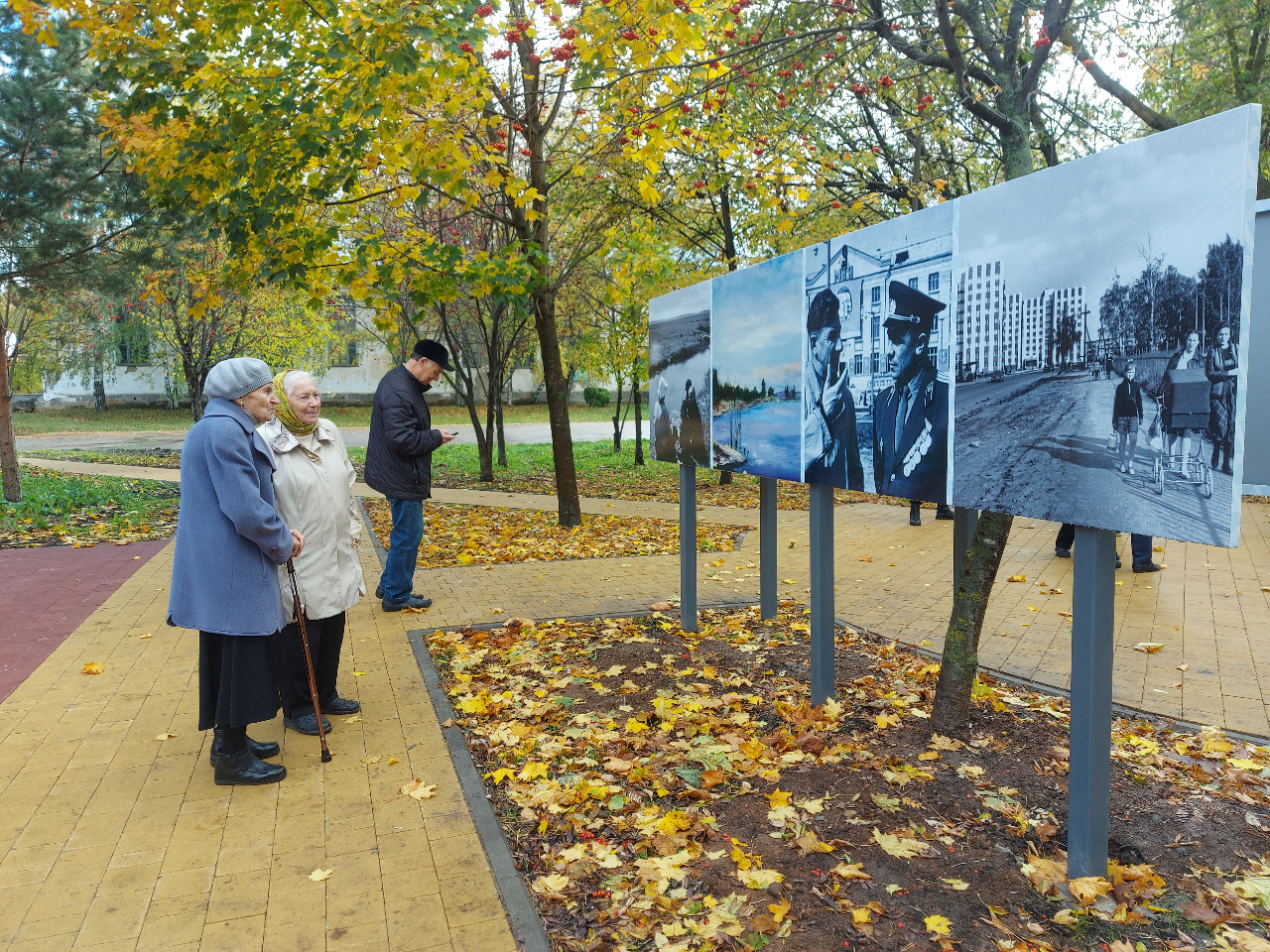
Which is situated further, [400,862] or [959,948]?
[400,862]

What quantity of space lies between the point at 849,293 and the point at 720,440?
1.73 m

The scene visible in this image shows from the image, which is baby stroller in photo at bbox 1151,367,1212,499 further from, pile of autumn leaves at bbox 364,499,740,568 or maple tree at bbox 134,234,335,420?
maple tree at bbox 134,234,335,420

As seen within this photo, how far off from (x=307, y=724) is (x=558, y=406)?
21.6 feet

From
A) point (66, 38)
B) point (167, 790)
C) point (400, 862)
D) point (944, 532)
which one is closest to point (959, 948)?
point (400, 862)

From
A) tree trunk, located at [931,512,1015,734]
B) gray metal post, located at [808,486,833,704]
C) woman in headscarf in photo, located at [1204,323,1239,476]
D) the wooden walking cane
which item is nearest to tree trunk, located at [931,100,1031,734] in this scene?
tree trunk, located at [931,512,1015,734]

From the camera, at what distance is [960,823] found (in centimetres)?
341

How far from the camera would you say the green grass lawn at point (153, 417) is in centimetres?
3506

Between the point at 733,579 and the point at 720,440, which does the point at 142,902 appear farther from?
the point at 733,579

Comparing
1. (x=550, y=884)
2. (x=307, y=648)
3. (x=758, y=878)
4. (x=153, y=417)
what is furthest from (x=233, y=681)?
(x=153, y=417)

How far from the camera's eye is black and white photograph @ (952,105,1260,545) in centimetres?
234

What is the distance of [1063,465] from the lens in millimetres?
2797

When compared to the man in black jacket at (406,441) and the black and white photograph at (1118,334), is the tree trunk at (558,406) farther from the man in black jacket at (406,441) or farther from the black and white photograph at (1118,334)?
the black and white photograph at (1118,334)

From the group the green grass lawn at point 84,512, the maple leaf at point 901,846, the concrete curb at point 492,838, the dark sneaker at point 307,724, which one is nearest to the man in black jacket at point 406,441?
the concrete curb at point 492,838

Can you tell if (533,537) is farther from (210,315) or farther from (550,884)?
(210,315)
